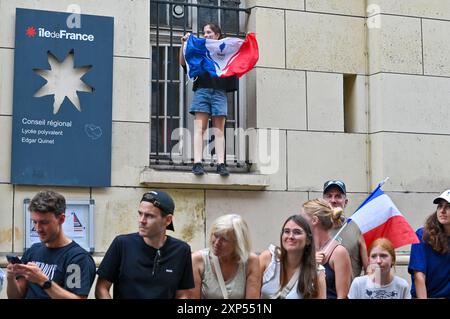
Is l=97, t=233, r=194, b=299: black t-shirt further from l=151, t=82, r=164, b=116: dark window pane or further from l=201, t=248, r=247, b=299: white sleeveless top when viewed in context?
l=151, t=82, r=164, b=116: dark window pane

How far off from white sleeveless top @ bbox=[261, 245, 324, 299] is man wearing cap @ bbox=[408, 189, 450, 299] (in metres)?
1.39

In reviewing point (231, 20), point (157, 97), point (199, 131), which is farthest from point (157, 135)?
point (231, 20)

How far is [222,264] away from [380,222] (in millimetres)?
2375

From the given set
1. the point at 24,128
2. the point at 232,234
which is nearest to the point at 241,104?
the point at 24,128

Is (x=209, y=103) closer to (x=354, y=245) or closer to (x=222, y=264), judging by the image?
(x=354, y=245)

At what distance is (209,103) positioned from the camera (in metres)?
11.4

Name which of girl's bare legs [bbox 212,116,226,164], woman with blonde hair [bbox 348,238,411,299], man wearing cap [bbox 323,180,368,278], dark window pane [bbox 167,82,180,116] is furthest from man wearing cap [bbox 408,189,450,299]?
dark window pane [bbox 167,82,180,116]

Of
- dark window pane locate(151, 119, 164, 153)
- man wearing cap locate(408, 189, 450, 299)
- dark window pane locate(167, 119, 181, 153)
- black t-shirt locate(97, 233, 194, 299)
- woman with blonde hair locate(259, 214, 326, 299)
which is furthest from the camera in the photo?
dark window pane locate(167, 119, 181, 153)

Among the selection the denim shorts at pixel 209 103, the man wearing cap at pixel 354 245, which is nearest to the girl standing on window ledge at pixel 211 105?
the denim shorts at pixel 209 103

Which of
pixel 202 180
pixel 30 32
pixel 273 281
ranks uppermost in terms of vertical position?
pixel 30 32

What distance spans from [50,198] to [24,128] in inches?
156

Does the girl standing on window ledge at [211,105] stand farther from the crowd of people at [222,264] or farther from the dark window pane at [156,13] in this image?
the crowd of people at [222,264]

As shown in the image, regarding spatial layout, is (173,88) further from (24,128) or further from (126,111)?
(24,128)

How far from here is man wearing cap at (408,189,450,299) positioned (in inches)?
340
